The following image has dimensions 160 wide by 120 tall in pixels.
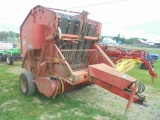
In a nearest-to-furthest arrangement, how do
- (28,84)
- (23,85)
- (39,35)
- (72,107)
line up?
(72,107)
(39,35)
(28,84)
(23,85)

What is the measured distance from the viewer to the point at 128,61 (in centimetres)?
793

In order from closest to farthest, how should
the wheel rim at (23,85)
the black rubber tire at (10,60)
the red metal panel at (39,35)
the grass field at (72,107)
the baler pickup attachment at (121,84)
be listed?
1. the baler pickup attachment at (121,84)
2. the grass field at (72,107)
3. the red metal panel at (39,35)
4. the wheel rim at (23,85)
5. the black rubber tire at (10,60)

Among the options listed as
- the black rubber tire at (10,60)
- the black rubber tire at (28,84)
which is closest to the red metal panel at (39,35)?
the black rubber tire at (28,84)

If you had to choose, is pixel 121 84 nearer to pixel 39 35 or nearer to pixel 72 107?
pixel 72 107

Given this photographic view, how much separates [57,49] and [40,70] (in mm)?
806

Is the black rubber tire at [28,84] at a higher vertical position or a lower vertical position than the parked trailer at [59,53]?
lower

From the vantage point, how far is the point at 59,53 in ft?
13.5

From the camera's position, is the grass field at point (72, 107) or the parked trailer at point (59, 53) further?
the parked trailer at point (59, 53)

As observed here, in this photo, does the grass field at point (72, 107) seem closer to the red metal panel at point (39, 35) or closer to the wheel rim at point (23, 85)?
the wheel rim at point (23, 85)

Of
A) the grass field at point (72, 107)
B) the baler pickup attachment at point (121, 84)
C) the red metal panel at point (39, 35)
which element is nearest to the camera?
the baler pickup attachment at point (121, 84)

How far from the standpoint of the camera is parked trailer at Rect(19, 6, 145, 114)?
395 centimetres

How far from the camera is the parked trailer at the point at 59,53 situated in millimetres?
3947

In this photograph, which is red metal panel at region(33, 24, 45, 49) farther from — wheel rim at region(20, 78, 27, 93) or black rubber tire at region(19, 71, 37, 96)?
wheel rim at region(20, 78, 27, 93)

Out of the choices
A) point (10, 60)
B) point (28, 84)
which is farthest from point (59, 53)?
point (10, 60)
